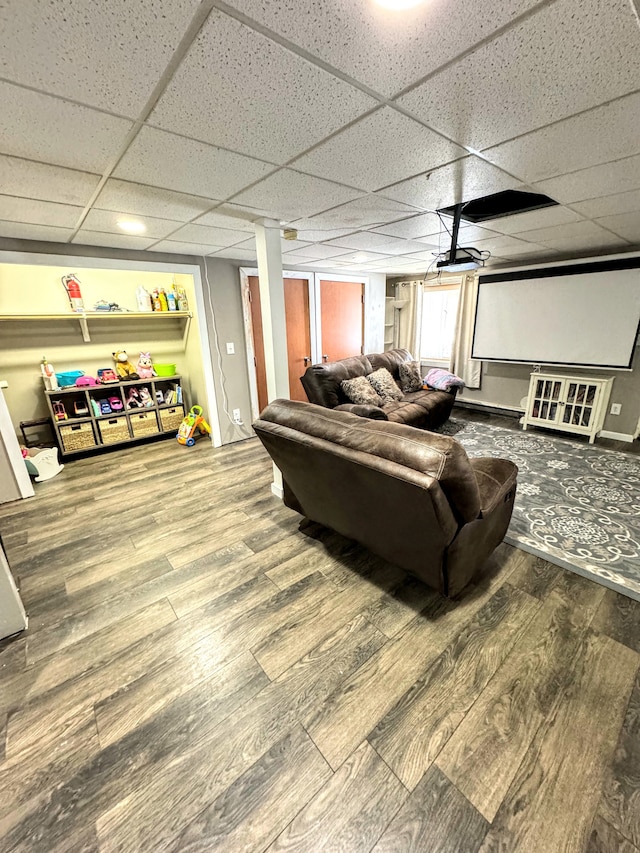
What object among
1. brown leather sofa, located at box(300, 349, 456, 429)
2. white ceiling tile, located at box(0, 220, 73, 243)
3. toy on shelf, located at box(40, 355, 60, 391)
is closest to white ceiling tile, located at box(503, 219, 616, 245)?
brown leather sofa, located at box(300, 349, 456, 429)

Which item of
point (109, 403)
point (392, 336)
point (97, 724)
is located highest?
point (392, 336)

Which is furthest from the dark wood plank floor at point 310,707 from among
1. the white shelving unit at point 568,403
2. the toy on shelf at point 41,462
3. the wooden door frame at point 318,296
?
the wooden door frame at point 318,296

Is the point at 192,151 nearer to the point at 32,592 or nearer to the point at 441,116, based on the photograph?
the point at 441,116

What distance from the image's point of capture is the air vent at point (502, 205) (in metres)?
2.30

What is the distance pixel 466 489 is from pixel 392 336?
533cm

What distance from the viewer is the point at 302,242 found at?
3207 millimetres

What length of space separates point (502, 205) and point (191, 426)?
3.88 m

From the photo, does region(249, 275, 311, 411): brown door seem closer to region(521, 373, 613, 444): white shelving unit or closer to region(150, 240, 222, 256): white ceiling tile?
region(150, 240, 222, 256): white ceiling tile

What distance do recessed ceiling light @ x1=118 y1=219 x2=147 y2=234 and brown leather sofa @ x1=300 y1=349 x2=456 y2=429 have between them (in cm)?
198

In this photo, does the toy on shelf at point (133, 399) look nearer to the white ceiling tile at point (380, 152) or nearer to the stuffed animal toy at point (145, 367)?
the stuffed animal toy at point (145, 367)

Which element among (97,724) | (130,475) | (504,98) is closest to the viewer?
(504,98)

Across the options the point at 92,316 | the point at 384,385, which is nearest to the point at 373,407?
the point at 384,385

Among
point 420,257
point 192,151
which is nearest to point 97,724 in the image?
point 192,151

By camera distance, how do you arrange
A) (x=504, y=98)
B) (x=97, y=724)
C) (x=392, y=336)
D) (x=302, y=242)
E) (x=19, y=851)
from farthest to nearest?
1. (x=392, y=336)
2. (x=302, y=242)
3. (x=97, y=724)
4. (x=504, y=98)
5. (x=19, y=851)
